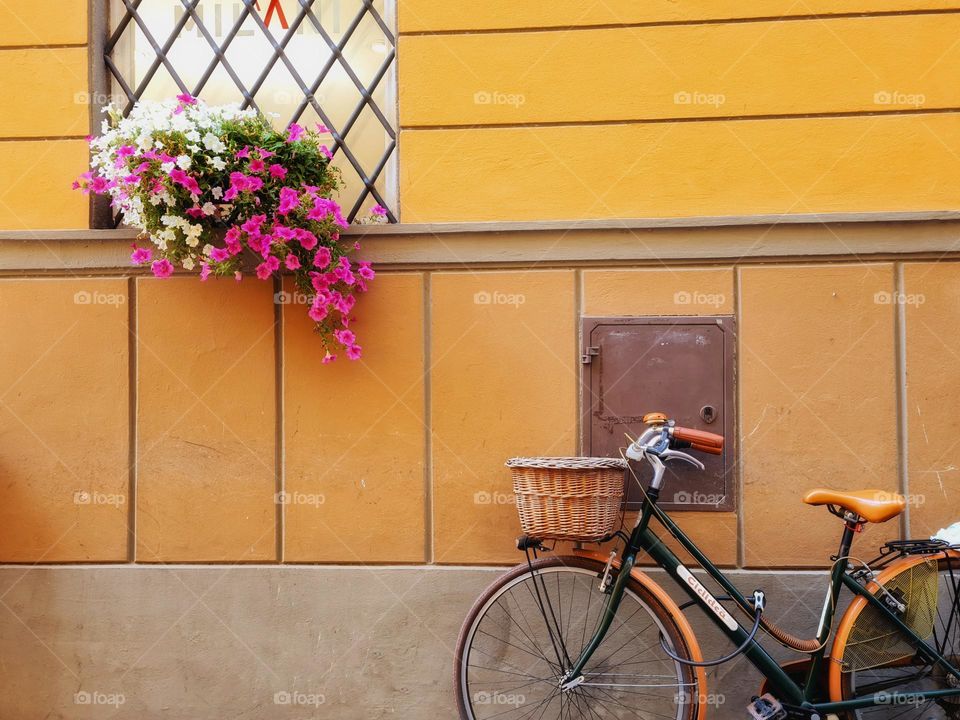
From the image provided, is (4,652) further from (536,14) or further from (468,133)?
(536,14)

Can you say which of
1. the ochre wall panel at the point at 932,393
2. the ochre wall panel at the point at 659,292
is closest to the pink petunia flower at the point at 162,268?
the ochre wall panel at the point at 659,292

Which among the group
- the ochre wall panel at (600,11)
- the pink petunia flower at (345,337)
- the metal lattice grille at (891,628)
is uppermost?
the ochre wall panel at (600,11)

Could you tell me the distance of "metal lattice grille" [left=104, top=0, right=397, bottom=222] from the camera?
423 cm

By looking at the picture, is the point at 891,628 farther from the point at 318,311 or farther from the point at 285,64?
the point at 285,64

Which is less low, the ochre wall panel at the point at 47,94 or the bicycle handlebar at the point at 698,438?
the ochre wall panel at the point at 47,94

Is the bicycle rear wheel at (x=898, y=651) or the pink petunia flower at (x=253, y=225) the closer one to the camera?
the bicycle rear wheel at (x=898, y=651)

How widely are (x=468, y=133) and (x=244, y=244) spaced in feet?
3.95

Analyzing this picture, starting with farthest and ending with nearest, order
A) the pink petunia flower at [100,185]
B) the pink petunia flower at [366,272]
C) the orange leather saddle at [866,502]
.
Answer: the pink petunia flower at [366,272] → the pink petunia flower at [100,185] → the orange leather saddle at [866,502]

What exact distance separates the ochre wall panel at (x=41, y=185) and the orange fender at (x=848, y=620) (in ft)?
13.0

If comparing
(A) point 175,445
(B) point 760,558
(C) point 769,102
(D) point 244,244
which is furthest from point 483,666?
(C) point 769,102

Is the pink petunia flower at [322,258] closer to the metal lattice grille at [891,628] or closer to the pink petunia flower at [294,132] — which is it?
the pink petunia flower at [294,132]

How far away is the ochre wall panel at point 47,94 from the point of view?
416 centimetres

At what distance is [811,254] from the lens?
3.86 m

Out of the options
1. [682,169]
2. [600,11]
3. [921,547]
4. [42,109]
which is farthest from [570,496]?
[42,109]
